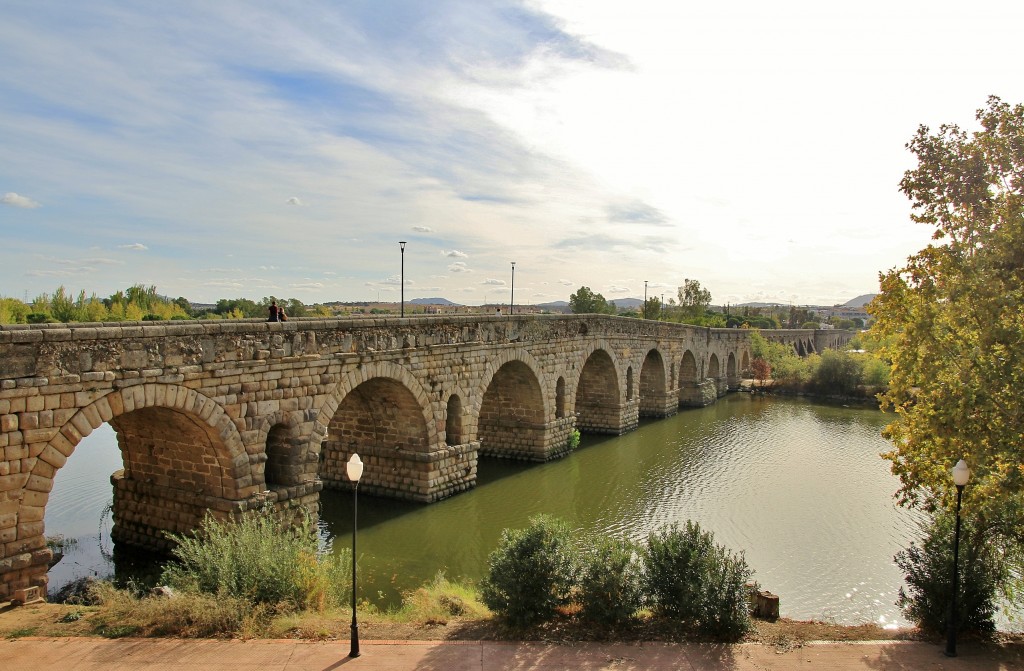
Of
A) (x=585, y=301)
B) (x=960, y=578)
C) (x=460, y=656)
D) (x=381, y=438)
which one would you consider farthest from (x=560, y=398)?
(x=585, y=301)

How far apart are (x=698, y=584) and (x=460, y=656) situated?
9.89 feet

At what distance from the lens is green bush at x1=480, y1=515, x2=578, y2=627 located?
320 inches

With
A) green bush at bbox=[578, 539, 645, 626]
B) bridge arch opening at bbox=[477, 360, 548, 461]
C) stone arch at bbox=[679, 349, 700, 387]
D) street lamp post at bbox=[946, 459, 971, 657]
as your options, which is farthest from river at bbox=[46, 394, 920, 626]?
stone arch at bbox=[679, 349, 700, 387]

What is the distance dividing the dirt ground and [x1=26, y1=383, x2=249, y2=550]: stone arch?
2570mm

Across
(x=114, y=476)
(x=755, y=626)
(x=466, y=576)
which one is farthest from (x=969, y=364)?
(x=114, y=476)

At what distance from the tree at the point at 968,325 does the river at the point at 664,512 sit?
378 centimetres

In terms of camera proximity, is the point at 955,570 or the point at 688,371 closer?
the point at 955,570

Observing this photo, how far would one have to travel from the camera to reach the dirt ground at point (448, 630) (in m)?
7.75

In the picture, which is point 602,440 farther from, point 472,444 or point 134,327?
point 134,327

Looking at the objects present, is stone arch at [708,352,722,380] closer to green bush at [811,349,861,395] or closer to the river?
green bush at [811,349,861,395]

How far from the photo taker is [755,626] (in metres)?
8.41

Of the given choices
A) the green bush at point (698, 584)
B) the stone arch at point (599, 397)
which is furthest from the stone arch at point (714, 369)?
the green bush at point (698, 584)

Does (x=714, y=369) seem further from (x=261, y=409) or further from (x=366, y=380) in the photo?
(x=261, y=409)

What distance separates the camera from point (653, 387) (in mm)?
32188
